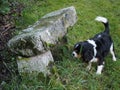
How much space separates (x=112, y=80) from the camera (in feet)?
17.0

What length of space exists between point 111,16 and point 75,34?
5.83 feet

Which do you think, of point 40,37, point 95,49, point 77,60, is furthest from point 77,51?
point 40,37

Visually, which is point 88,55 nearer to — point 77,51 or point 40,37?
point 77,51

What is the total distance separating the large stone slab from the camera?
414cm

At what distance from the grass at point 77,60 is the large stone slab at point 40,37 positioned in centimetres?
43

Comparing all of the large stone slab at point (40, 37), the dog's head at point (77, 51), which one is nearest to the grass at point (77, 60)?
the dog's head at point (77, 51)

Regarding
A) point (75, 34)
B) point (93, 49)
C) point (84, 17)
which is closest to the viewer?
point (93, 49)

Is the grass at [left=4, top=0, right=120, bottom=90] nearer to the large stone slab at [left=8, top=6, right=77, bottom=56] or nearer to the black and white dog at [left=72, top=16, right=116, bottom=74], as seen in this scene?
the black and white dog at [left=72, top=16, right=116, bottom=74]

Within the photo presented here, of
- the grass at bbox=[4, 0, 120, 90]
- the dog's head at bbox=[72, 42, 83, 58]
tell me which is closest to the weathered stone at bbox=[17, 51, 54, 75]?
the grass at bbox=[4, 0, 120, 90]

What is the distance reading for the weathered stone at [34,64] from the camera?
173 inches

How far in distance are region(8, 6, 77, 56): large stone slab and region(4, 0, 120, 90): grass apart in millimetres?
434

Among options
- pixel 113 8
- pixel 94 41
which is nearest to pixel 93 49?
pixel 94 41

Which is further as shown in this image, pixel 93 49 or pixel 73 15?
pixel 93 49

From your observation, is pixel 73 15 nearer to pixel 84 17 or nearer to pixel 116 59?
pixel 116 59
